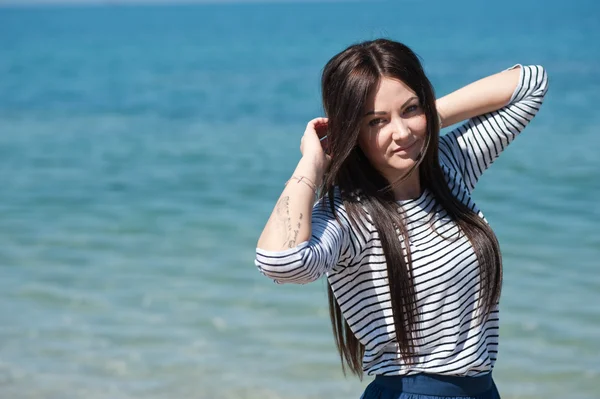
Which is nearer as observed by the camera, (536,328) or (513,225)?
(536,328)

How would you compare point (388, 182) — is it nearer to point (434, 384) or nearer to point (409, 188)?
point (409, 188)

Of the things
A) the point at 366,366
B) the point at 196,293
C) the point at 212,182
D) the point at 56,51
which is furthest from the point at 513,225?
the point at 56,51

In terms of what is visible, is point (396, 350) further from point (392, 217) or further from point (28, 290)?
point (28, 290)

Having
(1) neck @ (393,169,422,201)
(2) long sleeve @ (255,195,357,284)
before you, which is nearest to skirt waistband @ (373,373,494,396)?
(2) long sleeve @ (255,195,357,284)

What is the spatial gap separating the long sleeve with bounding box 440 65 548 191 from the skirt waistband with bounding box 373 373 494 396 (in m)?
0.60

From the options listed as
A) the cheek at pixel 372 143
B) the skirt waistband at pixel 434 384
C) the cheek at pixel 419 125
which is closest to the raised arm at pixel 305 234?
the cheek at pixel 372 143

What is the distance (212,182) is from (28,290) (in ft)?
12.0

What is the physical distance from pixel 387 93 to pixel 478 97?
0.44m

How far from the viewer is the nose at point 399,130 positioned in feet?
7.77

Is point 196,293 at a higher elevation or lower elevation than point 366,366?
higher

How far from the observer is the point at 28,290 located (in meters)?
6.60

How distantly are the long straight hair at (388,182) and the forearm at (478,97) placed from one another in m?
0.25

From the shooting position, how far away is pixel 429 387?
238 centimetres

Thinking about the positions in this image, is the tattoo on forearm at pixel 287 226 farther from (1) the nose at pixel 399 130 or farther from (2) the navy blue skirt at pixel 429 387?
(2) the navy blue skirt at pixel 429 387
